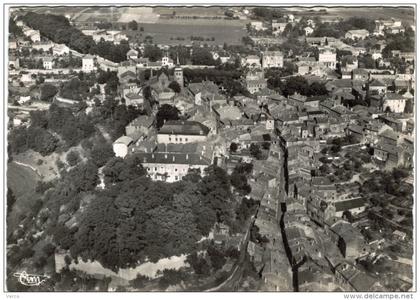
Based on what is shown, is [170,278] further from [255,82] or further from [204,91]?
[255,82]

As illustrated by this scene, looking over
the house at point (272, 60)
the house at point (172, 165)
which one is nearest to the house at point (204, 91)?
the house at point (272, 60)

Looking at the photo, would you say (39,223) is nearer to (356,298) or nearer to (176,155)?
(176,155)

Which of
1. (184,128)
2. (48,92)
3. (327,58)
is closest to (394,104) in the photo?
(327,58)

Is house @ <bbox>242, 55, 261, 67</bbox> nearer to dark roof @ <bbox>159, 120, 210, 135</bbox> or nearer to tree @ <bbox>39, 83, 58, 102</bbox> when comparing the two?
tree @ <bbox>39, 83, 58, 102</bbox>

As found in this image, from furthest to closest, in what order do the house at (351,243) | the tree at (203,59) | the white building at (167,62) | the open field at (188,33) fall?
the open field at (188,33) → the tree at (203,59) → the white building at (167,62) → the house at (351,243)

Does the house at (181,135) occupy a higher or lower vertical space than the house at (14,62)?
lower

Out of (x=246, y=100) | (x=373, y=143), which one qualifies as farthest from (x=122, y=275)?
(x=246, y=100)

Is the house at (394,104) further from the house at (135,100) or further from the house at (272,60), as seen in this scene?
the house at (135,100)
